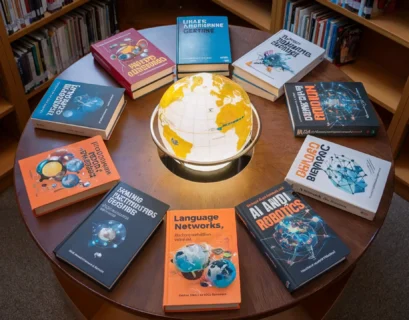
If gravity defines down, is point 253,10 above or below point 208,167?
below

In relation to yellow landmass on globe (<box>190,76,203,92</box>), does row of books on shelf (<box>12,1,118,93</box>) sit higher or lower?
lower

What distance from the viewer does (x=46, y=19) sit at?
7.59 ft

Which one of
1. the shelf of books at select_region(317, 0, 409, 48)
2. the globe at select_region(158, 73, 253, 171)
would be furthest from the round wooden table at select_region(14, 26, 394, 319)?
the shelf of books at select_region(317, 0, 409, 48)

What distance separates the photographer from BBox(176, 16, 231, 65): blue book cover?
167 cm

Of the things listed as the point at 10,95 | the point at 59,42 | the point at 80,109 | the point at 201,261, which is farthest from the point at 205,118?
the point at 59,42

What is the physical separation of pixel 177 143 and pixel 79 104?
41 cm

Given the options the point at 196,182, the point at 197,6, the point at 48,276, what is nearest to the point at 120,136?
the point at 196,182

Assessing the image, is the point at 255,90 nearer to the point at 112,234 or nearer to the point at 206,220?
the point at 206,220

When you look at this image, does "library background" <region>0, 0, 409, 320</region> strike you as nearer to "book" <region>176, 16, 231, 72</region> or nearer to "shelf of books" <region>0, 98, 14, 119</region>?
"book" <region>176, 16, 231, 72</region>

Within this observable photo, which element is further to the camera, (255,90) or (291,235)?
(255,90)

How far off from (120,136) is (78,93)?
0.71 feet

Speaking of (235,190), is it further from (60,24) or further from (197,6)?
(197,6)

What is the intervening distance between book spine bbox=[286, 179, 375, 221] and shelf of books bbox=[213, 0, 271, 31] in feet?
4.83

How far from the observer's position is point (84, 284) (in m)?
1.17
